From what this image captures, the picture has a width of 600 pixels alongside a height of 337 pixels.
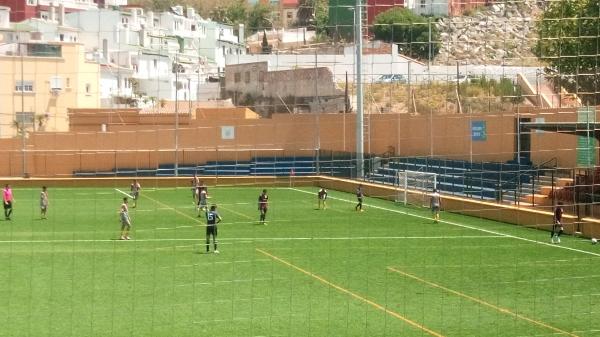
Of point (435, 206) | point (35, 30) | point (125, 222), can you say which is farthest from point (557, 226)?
point (35, 30)

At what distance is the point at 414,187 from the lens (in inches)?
1017

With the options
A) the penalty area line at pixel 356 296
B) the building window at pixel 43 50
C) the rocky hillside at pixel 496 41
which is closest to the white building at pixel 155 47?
the building window at pixel 43 50

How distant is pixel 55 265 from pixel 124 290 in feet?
7.89

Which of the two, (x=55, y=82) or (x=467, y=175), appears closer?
(x=467, y=175)

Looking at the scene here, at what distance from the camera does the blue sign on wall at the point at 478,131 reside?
87.4 feet

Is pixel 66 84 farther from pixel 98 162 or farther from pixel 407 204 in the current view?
pixel 407 204

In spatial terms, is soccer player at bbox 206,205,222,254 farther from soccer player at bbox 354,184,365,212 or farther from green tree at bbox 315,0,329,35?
green tree at bbox 315,0,329,35

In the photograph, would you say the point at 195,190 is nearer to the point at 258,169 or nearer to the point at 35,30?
Answer: the point at 35,30

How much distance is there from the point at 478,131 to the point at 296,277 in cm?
1213

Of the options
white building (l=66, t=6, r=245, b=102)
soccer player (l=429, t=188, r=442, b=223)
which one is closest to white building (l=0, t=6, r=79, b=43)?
white building (l=66, t=6, r=245, b=102)

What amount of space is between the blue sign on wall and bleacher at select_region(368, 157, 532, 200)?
0.92 meters

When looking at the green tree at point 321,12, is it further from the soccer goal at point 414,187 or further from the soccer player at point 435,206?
the soccer player at point 435,206

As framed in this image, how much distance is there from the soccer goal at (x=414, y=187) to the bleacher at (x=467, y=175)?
0.23 metres

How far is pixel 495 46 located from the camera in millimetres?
29422
